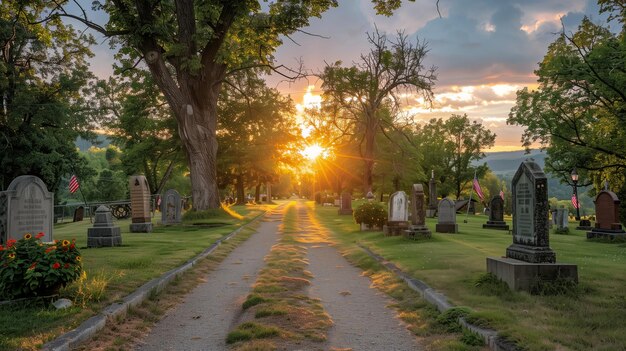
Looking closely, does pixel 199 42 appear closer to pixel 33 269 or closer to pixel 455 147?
pixel 33 269

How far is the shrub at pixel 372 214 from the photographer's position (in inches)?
816

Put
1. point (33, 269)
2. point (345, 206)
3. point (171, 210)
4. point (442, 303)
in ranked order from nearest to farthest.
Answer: point (33, 269) < point (442, 303) < point (171, 210) < point (345, 206)

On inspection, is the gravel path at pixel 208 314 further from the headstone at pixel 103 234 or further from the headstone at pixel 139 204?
the headstone at pixel 139 204

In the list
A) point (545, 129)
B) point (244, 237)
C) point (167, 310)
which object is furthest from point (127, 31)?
point (545, 129)

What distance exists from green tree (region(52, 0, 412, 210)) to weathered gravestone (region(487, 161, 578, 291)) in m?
14.9

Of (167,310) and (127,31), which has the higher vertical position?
(127,31)

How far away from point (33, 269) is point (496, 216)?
2224cm

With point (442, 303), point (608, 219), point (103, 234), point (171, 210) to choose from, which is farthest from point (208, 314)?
point (608, 219)

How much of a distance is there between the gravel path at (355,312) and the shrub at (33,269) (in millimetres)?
3878

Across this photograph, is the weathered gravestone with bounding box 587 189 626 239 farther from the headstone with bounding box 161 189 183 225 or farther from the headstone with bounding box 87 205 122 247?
the headstone with bounding box 161 189 183 225

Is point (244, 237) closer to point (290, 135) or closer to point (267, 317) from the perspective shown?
point (267, 317)

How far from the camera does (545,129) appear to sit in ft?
85.5

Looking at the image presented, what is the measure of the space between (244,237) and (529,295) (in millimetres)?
13303

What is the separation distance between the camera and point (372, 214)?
2073 centimetres
